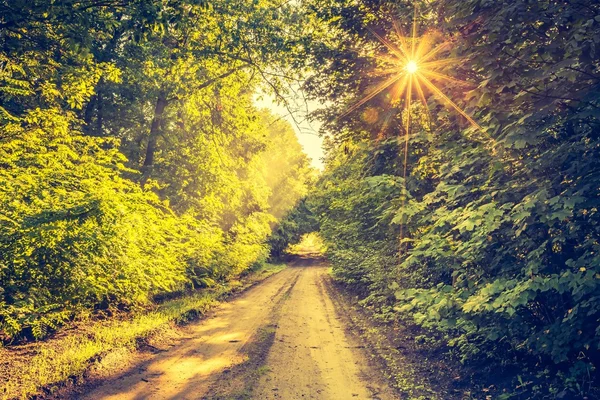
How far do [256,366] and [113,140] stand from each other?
29.7 ft

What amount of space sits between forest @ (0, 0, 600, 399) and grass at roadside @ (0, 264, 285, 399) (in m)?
0.51

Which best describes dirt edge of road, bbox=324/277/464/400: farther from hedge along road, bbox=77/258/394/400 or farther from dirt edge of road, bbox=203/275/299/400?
dirt edge of road, bbox=203/275/299/400

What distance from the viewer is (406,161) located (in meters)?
10.3

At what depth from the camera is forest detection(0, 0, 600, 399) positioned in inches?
191

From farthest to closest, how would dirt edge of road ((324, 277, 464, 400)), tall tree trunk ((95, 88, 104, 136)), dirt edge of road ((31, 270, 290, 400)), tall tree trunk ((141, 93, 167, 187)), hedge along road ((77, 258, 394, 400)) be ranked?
1. tall tree trunk ((95, 88, 104, 136))
2. tall tree trunk ((141, 93, 167, 187))
3. dirt edge of road ((324, 277, 464, 400))
4. hedge along road ((77, 258, 394, 400))
5. dirt edge of road ((31, 270, 290, 400))

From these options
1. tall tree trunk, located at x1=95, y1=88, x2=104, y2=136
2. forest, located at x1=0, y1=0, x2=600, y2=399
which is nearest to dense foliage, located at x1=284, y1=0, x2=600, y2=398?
forest, located at x1=0, y1=0, x2=600, y2=399

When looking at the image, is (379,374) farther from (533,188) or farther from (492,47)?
(492,47)

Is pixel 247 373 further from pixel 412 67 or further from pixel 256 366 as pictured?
pixel 412 67

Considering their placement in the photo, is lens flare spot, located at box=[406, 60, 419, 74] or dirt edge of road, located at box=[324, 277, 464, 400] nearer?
dirt edge of road, located at box=[324, 277, 464, 400]

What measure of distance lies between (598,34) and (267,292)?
16.8 m

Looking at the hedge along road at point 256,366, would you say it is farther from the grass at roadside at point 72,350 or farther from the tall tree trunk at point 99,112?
the tall tree trunk at point 99,112

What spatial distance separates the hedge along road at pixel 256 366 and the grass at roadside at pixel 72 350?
2.07 ft

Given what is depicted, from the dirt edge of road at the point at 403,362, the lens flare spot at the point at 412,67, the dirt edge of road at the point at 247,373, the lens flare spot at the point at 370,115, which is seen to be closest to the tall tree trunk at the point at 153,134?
the lens flare spot at the point at 370,115

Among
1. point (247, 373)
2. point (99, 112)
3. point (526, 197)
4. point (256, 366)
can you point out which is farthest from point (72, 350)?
point (99, 112)
